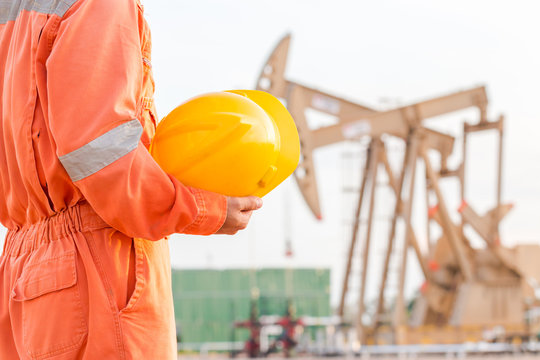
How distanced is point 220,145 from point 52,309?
441 millimetres

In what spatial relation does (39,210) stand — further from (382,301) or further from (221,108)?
(382,301)

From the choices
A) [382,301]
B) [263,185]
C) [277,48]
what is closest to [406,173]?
[382,301]

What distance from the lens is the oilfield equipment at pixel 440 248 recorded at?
20.2 m

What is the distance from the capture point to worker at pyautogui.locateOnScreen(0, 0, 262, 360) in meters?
1.51

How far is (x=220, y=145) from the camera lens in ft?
5.45

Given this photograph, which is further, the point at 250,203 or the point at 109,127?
the point at 250,203

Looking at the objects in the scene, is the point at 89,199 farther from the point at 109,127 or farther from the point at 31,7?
the point at 31,7

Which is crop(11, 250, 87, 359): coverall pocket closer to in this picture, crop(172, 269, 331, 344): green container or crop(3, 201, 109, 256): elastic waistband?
crop(3, 201, 109, 256): elastic waistband

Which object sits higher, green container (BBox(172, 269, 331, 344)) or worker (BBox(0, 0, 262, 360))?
worker (BBox(0, 0, 262, 360))

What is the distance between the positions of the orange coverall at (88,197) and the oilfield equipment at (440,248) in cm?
1735

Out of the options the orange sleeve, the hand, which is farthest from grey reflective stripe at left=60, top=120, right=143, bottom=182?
the hand

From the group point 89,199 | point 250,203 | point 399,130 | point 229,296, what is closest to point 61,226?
point 89,199

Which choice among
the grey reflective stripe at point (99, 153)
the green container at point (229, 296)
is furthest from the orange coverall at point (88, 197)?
the green container at point (229, 296)

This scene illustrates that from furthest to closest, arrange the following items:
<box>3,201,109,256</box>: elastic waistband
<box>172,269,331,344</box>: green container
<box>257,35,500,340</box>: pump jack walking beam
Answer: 1. <box>172,269,331,344</box>: green container
2. <box>257,35,500,340</box>: pump jack walking beam
3. <box>3,201,109,256</box>: elastic waistband
